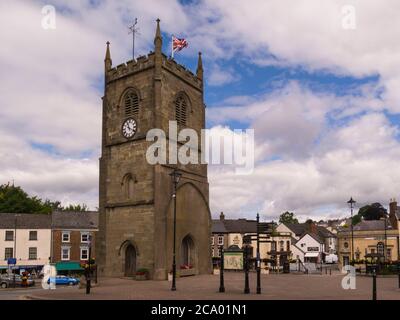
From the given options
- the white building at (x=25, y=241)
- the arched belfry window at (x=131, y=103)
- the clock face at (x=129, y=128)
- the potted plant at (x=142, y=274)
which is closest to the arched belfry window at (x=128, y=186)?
the clock face at (x=129, y=128)

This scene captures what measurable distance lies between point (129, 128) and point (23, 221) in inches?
1169

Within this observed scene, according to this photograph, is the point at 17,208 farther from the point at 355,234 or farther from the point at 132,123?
the point at 355,234

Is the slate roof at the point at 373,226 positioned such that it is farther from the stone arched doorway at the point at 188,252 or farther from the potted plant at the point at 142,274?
the potted plant at the point at 142,274

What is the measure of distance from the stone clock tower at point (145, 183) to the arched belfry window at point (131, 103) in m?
0.08

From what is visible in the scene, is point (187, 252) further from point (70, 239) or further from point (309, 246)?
point (309, 246)

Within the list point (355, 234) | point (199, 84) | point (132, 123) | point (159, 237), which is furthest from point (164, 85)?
point (355, 234)

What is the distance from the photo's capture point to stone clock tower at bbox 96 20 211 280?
3325 centimetres

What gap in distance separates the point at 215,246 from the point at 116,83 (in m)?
41.2

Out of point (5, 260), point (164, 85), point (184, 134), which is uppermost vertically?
point (164, 85)

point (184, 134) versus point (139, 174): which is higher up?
point (184, 134)

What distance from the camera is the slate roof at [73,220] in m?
59.1

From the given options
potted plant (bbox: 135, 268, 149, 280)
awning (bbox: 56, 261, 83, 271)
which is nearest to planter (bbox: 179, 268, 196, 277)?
potted plant (bbox: 135, 268, 149, 280)

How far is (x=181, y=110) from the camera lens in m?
38.4
